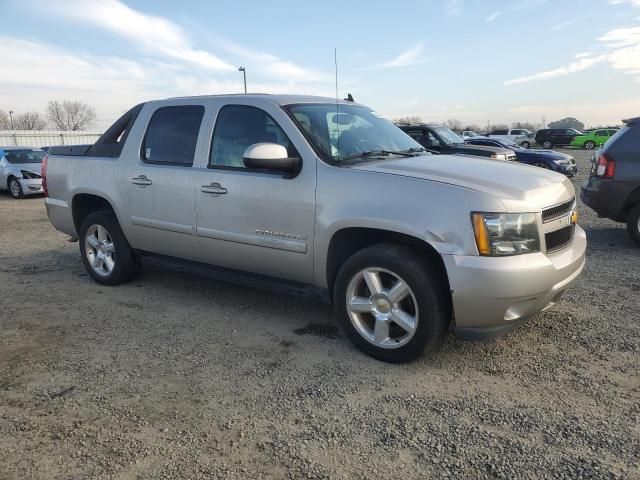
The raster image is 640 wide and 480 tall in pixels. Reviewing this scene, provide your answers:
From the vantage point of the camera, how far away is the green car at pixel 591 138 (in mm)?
36594

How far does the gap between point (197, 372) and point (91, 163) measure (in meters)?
2.90

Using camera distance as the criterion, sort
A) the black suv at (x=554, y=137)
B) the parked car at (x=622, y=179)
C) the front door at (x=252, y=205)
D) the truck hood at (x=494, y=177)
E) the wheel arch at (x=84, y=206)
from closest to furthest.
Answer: the truck hood at (x=494, y=177) → the front door at (x=252, y=205) → the wheel arch at (x=84, y=206) → the parked car at (x=622, y=179) → the black suv at (x=554, y=137)

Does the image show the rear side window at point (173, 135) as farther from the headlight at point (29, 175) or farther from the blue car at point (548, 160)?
the blue car at point (548, 160)

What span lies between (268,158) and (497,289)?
1.75 m

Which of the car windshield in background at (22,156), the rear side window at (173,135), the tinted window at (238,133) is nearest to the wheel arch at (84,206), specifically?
the rear side window at (173,135)

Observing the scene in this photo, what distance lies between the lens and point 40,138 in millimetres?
41656

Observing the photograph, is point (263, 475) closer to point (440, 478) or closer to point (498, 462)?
point (440, 478)

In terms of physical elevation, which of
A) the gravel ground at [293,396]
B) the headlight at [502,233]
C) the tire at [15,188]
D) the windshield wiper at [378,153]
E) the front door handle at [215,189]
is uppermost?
the windshield wiper at [378,153]

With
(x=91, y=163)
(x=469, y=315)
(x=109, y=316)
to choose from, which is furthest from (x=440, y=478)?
(x=91, y=163)

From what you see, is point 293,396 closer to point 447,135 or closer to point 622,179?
point 622,179

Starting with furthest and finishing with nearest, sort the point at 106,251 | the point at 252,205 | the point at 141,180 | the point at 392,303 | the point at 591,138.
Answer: the point at 591,138
the point at 106,251
the point at 141,180
the point at 252,205
the point at 392,303

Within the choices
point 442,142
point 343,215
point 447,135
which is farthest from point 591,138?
point 343,215

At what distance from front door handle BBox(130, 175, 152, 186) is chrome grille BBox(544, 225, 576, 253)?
3363mm

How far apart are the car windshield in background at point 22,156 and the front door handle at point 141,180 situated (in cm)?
1252
